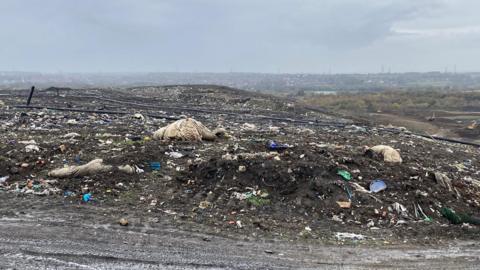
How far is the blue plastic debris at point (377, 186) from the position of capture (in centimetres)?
625

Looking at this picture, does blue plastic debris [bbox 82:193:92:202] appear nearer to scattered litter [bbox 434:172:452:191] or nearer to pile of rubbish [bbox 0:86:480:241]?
pile of rubbish [bbox 0:86:480:241]

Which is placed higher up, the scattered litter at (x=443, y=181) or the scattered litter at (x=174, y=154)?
the scattered litter at (x=174, y=154)

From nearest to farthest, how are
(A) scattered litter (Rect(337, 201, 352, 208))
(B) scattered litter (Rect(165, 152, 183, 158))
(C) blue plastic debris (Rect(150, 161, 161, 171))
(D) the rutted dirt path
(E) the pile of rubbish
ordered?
(D) the rutted dirt path → (E) the pile of rubbish → (A) scattered litter (Rect(337, 201, 352, 208)) → (C) blue plastic debris (Rect(150, 161, 161, 171)) → (B) scattered litter (Rect(165, 152, 183, 158))

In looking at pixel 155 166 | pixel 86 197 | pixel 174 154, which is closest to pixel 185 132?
pixel 174 154

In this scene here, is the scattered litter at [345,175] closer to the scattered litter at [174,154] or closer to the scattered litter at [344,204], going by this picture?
the scattered litter at [344,204]

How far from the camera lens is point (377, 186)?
6.30 meters

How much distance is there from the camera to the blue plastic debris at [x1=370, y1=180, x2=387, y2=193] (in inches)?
246

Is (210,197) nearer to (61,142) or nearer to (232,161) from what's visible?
(232,161)

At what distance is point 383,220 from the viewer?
5.62 metres

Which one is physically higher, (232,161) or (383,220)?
(232,161)

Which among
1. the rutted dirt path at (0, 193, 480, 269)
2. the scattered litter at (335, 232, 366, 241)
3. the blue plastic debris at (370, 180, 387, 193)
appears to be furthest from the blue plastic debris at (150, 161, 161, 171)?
the blue plastic debris at (370, 180, 387, 193)

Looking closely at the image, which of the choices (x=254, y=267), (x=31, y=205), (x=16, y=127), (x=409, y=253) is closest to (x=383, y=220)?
(x=409, y=253)

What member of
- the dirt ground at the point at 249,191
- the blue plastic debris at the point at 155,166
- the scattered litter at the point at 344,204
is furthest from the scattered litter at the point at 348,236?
the blue plastic debris at the point at 155,166

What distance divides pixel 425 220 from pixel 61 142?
649 centimetres
